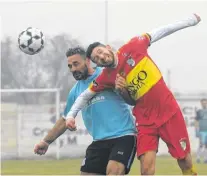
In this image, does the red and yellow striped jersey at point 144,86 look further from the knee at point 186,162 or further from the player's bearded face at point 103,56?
the knee at point 186,162

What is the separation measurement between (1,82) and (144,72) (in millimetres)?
19336

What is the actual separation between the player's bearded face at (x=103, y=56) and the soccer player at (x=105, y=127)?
35 cm

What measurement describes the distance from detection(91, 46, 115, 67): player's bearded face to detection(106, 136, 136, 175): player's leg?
941 mm

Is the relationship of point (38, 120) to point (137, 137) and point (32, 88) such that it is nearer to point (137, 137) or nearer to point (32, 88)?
point (32, 88)

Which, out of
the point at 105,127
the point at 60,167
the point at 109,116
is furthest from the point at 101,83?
the point at 60,167

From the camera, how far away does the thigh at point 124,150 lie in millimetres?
8828

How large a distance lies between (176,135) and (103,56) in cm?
128

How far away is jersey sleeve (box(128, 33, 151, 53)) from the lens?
896cm

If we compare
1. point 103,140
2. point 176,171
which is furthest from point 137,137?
point 176,171

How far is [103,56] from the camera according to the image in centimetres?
856

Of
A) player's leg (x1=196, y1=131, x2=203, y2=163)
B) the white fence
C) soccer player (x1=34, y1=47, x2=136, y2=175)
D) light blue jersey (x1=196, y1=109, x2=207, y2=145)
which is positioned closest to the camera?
soccer player (x1=34, y1=47, x2=136, y2=175)

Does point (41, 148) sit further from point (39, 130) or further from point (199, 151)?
point (39, 130)

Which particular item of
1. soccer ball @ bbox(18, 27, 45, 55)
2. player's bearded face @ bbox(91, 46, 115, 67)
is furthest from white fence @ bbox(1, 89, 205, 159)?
player's bearded face @ bbox(91, 46, 115, 67)

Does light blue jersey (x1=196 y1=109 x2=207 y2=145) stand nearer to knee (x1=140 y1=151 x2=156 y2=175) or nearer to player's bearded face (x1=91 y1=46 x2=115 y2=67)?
knee (x1=140 y1=151 x2=156 y2=175)
